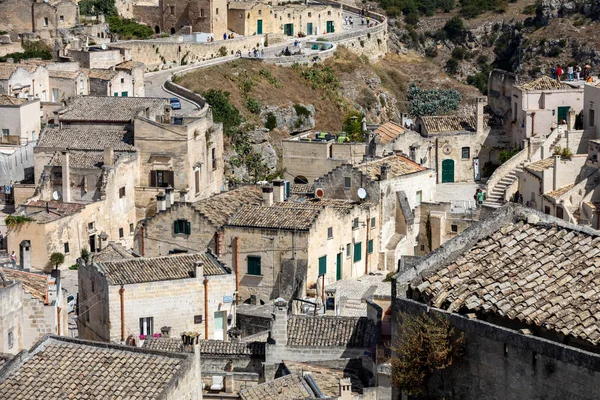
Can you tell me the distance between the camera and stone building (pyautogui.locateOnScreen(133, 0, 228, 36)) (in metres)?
110

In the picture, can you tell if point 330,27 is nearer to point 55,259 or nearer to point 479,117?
point 479,117

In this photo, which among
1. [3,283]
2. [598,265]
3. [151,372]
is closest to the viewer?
[598,265]

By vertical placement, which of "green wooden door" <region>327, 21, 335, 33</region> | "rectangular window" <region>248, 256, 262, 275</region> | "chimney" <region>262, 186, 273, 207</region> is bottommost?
"rectangular window" <region>248, 256, 262, 275</region>

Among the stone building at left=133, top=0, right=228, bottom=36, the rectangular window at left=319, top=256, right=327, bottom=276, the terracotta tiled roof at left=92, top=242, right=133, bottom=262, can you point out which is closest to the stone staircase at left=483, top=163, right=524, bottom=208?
the rectangular window at left=319, top=256, right=327, bottom=276

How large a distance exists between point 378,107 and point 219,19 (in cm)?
1392

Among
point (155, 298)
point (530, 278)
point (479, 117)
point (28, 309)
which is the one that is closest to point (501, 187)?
point (479, 117)

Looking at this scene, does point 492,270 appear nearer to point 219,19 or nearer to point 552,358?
point 552,358

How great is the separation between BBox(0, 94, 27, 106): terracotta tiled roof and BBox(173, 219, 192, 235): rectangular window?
63.2 ft

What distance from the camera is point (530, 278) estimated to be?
27516 mm

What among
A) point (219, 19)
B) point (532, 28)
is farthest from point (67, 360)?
point (532, 28)

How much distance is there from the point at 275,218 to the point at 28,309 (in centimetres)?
1674

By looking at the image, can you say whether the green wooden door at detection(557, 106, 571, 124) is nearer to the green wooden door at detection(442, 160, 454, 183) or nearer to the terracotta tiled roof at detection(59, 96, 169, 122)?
the green wooden door at detection(442, 160, 454, 183)

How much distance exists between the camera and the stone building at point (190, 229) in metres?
59.8

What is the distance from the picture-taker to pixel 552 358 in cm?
2534
